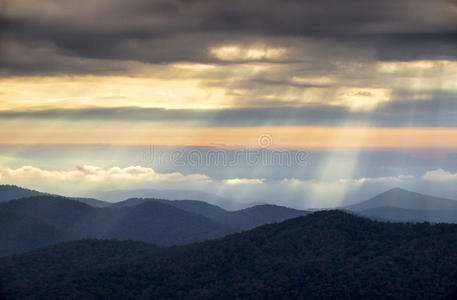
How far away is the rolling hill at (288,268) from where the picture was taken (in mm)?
117312

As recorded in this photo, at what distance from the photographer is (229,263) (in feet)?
481

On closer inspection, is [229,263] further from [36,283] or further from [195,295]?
[36,283]

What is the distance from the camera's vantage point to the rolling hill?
11731 cm

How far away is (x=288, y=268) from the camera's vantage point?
134 m

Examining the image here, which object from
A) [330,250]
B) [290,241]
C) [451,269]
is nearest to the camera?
[451,269]

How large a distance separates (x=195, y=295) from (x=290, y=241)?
114 ft

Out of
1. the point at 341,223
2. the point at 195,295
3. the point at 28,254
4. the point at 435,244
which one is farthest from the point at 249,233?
the point at 28,254

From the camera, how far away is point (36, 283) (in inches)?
5930

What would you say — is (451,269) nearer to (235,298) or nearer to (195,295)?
(235,298)

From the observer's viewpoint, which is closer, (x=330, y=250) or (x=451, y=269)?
(x=451, y=269)

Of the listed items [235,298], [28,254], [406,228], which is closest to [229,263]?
[235,298]

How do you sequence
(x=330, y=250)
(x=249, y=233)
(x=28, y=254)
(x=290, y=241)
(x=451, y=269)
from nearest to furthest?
(x=451, y=269)
(x=330, y=250)
(x=290, y=241)
(x=249, y=233)
(x=28, y=254)

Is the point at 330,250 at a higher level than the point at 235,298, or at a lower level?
higher

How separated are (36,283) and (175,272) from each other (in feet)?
127
